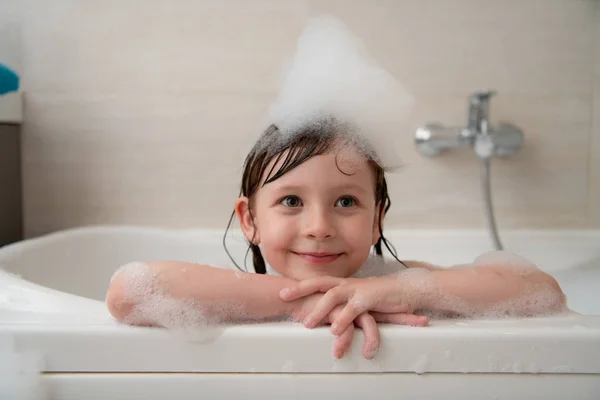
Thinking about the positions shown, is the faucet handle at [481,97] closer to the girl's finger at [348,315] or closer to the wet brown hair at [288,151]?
the wet brown hair at [288,151]

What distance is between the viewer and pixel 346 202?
2.29 feet

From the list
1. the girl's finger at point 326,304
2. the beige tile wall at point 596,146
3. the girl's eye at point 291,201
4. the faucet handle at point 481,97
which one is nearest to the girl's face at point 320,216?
the girl's eye at point 291,201

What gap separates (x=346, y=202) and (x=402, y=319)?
185 millimetres

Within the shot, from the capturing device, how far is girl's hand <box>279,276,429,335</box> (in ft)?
1.84

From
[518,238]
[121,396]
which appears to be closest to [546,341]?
[121,396]

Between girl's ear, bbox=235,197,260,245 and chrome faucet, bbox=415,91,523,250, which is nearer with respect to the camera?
girl's ear, bbox=235,197,260,245

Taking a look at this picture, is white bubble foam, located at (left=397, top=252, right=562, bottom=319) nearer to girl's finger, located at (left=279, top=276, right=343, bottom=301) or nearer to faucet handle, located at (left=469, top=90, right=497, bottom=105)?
girl's finger, located at (left=279, top=276, right=343, bottom=301)

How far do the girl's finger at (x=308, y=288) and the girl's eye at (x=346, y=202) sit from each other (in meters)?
0.12

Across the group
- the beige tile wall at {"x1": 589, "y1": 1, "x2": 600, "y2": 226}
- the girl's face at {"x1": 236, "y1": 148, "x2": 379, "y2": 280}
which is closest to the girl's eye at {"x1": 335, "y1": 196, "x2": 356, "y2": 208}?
the girl's face at {"x1": 236, "y1": 148, "x2": 379, "y2": 280}

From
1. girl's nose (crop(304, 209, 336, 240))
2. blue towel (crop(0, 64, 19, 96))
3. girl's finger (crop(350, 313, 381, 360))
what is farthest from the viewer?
blue towel (crop(0, 64, 19, 96))

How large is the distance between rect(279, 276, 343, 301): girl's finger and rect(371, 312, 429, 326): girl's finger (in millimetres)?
59

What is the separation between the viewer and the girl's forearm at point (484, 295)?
1.99 feet

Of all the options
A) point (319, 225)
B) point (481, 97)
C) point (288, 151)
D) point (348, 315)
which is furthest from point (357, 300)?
point (481, 97)

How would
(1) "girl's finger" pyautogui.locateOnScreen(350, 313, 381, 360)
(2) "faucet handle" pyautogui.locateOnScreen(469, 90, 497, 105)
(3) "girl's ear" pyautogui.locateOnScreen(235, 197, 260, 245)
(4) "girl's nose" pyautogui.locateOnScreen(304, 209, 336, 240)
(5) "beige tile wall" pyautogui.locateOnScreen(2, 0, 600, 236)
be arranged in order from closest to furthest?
(1) "girl's finger" pyautogui.locateOnScreen(350, 313, 381, 360) → (4) "girl's nose" pyautogui.locateOnScreen(304, 209, 336, 240) → (3) "girl's ear" pyautogui.locateOnScreen(235, 197, 260, 245) → (2) "faucet handle" pyautogui.locateOnScreen(469, 90, 497, 105) → (5) "beige tile wall" pyautogui.locateOnScreen(2, 0, 600, 236)
